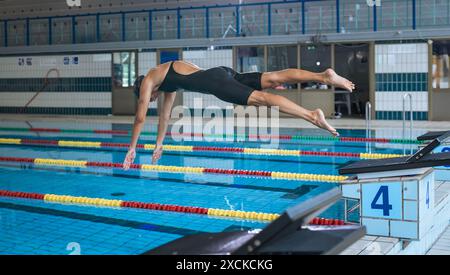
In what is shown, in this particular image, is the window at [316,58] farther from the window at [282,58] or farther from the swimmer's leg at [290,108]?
the swimmer's leg at [290,108]

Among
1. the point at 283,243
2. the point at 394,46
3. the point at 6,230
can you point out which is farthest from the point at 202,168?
the point at 394,46

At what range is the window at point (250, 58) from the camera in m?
16.0

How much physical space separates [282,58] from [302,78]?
1200 centimetres

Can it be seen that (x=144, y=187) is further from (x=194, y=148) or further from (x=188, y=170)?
(x=194, y=148)

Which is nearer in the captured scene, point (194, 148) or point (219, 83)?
point (219, 83)

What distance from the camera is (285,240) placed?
2.94 m

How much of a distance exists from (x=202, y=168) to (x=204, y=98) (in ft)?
26.6

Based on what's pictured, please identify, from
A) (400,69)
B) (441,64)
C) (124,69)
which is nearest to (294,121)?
(400,69)

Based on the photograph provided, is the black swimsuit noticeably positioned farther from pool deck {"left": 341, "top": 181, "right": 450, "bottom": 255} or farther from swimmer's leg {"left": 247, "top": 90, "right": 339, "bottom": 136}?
pool deck {"left": 341, "top": 181, "right": 450, "bottom": 255}

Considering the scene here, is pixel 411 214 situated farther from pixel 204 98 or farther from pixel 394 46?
pixel 204 98

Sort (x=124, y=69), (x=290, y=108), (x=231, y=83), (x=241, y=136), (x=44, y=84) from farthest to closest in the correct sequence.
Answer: (x=44, y=84) → (x=124, y=69) → (x=241, y=136) → (x=231, y=83) → (x=290, y=108)

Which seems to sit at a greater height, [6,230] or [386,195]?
[386,195]

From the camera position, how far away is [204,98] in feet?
54.4

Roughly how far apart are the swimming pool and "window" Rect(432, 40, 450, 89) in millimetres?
3320
